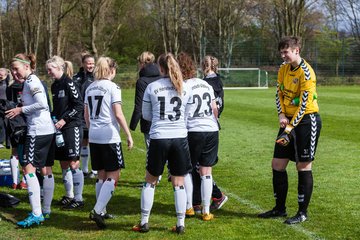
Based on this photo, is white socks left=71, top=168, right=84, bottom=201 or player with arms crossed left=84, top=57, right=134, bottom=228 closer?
player with arms crossed left=84, top=57, right=134, bottom=228

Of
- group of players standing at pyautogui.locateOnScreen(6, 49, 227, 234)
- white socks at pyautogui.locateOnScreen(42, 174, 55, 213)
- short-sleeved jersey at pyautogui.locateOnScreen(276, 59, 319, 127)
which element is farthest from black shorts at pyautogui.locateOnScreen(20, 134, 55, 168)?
short-sleeved jersey at pyautogui.locateOnScreen(276, 59, 319, 127)

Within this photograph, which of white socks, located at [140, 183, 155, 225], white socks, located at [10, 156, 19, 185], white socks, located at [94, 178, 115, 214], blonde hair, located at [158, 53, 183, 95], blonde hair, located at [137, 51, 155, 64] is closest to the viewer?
blonde hair, located at [158, 53, 183, 95]

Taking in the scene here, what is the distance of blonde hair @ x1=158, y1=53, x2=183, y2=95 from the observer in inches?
241

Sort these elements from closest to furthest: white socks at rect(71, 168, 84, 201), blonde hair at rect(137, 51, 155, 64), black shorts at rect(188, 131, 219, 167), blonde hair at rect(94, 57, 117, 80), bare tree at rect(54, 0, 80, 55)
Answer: blonde hair at rect(94, 57, 117, 80), black shorts at rect(188, 131, 219, 167), white socks at rect(71, 168, 84, 201), blonde hair at rect(137, 51, 155, 64), bare tree at rect(54, 0, 80, 55)

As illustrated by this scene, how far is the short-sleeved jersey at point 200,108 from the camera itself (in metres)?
6.63

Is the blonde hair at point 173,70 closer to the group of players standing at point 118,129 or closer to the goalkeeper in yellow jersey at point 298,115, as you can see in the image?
the group of players standing at point 118,129

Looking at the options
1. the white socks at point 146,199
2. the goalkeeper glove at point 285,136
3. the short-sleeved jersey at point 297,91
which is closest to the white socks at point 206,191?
the white socks at point 146,199

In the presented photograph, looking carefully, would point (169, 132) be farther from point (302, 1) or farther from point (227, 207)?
point (302, 1)

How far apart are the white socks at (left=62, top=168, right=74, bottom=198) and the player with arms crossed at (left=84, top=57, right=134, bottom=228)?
122 cm

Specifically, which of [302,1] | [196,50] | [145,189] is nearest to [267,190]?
[145,189]

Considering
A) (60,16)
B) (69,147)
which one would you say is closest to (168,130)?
(69,147)

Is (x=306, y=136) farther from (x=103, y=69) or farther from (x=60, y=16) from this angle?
(x=60, y=16)

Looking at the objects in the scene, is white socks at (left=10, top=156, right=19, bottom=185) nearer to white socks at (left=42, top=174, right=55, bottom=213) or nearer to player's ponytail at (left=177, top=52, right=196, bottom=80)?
white socks at (left=42, top=174, right=55, bottom=213)

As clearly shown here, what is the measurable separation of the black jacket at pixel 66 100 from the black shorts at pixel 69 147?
168 millimetres
